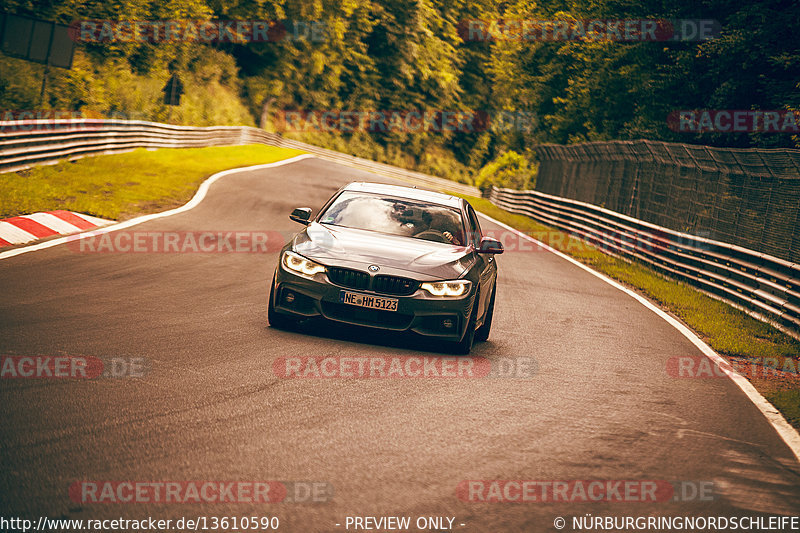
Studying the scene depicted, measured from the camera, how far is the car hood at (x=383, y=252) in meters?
8.39

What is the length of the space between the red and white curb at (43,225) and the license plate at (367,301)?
5876mm

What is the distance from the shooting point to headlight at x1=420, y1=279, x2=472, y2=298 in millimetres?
8352

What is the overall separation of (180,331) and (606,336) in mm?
5399

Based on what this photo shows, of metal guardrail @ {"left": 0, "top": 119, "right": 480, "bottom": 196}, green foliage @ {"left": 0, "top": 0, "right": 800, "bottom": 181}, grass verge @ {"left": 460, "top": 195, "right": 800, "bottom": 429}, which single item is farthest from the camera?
green foliage @ {"left": 0, "top": 0, "right": 800, "bottom": 181}

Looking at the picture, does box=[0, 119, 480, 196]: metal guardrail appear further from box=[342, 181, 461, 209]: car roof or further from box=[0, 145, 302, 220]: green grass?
box=[342, 181, 461, 209]: car roof

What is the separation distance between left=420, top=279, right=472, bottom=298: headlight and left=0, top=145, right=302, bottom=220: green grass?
26.0 feet

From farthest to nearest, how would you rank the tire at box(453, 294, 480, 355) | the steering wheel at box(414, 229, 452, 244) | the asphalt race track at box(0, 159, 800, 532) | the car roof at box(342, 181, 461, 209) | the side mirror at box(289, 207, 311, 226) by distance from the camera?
the car roof at box(342, 181, 461, 209), the side mirror at box(289, 207, 311, 226), the steering wheel at box(414, 229, 452, 244), the tire at box(453, 294, 480, 355), the asphalt race track at box(0, 159, 800, 532)

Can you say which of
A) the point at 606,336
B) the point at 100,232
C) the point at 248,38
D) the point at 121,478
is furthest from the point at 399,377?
the point at 248,38

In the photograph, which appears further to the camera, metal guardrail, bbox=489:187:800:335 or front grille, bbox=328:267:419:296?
metal guardrail, bbox=489:187:800:335

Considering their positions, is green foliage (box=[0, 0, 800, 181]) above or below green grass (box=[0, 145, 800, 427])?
above

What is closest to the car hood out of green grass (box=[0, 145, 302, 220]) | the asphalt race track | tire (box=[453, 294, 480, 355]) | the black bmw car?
the black bmw car

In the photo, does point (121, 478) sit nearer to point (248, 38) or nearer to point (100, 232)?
point (100, 232)

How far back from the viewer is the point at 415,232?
9414 mm

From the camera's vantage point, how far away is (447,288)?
8422 mm
